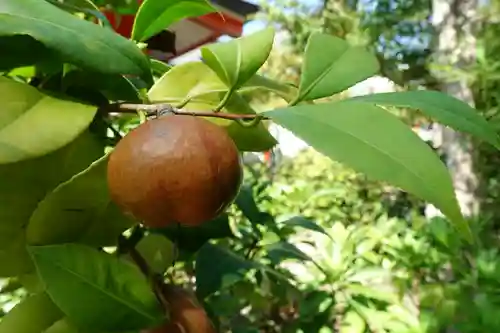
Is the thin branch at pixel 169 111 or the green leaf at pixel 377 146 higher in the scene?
the green leaf at pixel 377 146

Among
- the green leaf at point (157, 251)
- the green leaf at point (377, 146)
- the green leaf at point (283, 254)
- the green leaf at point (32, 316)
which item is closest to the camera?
the green leaf at point (377, 146)

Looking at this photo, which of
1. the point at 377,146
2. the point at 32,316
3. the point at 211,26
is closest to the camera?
the point at 377,146

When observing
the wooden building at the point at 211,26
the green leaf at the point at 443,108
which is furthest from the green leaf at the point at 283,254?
the wooden building at the point at 211,26

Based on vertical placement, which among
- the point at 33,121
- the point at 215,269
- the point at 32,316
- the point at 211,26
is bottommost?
the point at 211,26

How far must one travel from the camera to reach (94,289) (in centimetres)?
33

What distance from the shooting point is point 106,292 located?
1.09 ft

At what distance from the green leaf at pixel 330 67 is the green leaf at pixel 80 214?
0.33 feet

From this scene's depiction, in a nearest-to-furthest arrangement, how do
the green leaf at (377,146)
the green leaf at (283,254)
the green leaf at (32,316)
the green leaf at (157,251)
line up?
the green leaf at (377,146), the green leaf at (32,316), the green leaf at (157,251), the green leaf at (283,254)

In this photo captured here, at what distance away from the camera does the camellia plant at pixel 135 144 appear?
0.87ft

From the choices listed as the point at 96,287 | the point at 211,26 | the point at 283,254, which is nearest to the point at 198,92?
the point at 96,287

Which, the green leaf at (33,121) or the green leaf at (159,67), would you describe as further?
the green leaf at (159,67)

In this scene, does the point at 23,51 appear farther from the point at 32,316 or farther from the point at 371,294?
the point at 371,294

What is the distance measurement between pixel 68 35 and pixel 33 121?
0.04 meters

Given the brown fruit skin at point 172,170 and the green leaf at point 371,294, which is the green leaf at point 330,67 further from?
the green leaf at point 371,294
